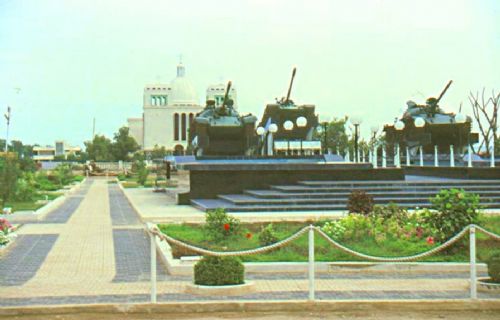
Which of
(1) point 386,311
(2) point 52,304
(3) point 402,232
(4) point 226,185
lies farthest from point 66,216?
(1) point 386,311

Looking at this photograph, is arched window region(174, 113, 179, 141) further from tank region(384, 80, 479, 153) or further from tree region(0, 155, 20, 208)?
tree region(0, 155, 20, 208)

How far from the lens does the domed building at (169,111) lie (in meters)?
94.2

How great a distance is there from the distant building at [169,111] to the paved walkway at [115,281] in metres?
81.2

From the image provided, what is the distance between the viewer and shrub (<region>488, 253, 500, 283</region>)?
833 centimetres

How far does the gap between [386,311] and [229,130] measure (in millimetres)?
26578

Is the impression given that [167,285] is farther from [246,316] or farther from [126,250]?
[126,250]

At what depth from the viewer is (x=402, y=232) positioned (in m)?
11.9

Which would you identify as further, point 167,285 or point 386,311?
point 167,285

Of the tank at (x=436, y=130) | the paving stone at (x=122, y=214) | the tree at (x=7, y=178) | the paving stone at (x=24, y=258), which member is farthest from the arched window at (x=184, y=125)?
the paving stone at (x=24, y=258)

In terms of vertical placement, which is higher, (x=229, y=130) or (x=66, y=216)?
(x=229, y=130)

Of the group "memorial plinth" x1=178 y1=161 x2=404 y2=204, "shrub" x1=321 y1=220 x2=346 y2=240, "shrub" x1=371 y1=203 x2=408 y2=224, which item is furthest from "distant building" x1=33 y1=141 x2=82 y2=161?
"shrub" x1=321 y1=220 x2=346 y2=240

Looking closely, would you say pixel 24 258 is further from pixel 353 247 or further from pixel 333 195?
pixel 333 195

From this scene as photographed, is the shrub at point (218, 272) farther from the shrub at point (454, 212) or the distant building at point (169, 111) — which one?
the distant building at point (169, 111)

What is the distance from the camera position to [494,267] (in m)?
8.34
